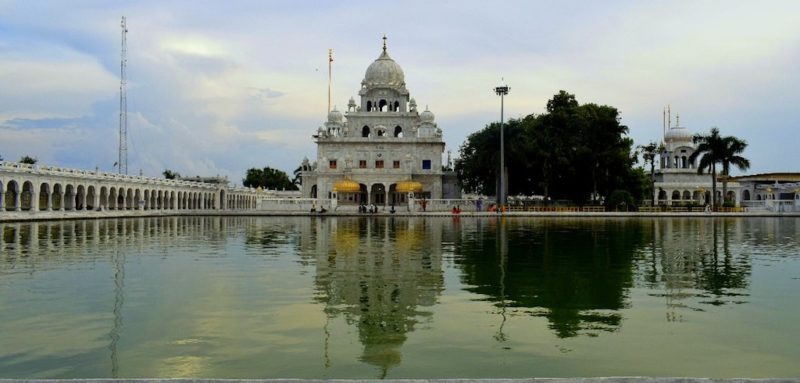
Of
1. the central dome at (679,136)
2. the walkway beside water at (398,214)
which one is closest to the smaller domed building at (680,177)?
the central dome at (679,136)

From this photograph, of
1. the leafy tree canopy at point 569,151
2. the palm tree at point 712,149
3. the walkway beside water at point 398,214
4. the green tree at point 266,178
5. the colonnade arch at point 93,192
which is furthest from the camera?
the green tree at point 266,178

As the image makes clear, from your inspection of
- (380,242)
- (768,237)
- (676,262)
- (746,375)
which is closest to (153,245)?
(380,242)

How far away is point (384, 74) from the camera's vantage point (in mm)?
78438

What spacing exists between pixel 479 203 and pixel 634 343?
55.2 meters

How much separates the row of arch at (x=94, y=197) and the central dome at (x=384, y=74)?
24951 mm

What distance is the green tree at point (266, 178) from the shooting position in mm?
124250

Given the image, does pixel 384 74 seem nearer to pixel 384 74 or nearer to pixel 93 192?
pixel 384 74

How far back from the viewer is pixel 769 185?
329 feet

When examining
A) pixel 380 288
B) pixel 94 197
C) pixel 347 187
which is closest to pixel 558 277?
pixel 380 288

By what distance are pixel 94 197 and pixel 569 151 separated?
43.6 m

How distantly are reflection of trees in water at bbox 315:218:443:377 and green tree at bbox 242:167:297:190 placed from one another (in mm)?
101932

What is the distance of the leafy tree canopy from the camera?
204 ft

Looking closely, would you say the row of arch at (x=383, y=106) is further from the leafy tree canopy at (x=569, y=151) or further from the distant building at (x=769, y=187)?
the distant building at (x=769, y=187)

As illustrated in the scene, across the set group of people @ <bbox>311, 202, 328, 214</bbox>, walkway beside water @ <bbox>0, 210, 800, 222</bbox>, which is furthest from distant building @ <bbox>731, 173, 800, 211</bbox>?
group of people @ <bbox>311, 202, 328, 214</bbox>
